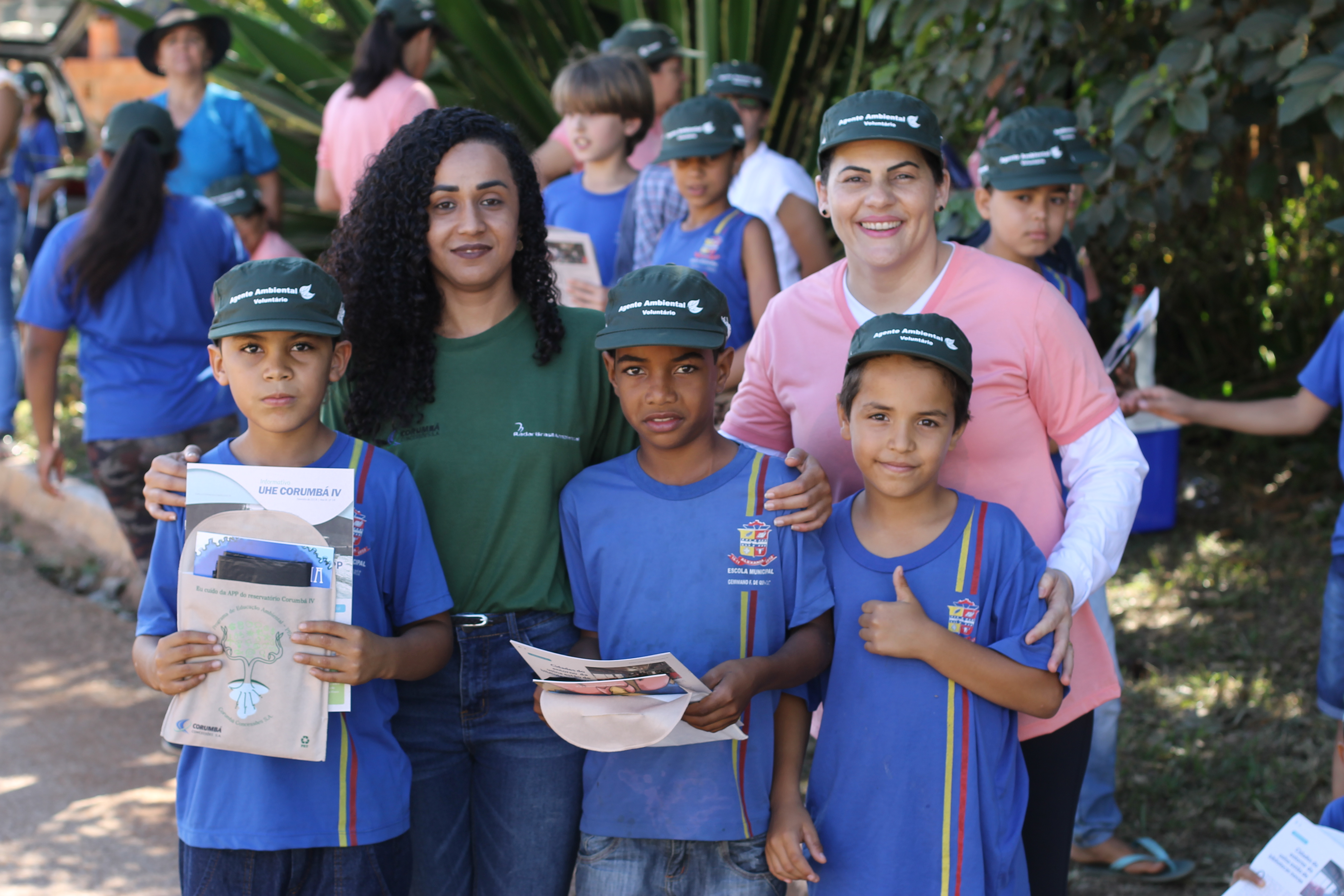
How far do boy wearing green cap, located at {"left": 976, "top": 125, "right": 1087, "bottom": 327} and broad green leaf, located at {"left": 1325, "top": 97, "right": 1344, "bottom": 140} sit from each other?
2.16ft

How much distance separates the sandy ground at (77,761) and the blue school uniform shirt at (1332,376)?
11.2 ft

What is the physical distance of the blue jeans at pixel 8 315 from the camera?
712 centimetres

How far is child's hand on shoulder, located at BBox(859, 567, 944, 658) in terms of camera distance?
2.11 metres

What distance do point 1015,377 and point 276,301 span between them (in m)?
1.34

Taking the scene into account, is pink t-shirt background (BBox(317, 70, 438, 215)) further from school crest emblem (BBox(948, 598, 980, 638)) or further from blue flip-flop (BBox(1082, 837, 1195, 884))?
blue flip-flop (BBox(1082, 837, 1195, 884))

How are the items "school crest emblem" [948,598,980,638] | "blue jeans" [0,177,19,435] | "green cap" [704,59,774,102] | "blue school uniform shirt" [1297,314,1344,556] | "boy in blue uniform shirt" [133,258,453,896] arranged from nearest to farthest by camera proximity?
"boy in blue uniform shirt" [133,258,453,896], "school crest emblem" [948,598,980,638], "blue school uniform shirt" [1297,314,1344,556], "green cap" [704,59,774,102], "blue jeans" [0,177,19,435]

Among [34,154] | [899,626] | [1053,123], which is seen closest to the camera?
[899,626]

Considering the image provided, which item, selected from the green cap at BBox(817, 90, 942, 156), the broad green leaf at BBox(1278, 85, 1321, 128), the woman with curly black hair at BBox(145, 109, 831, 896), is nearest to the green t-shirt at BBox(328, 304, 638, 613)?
the woman with curly black hair at BBox(145, 109, 831, 896)

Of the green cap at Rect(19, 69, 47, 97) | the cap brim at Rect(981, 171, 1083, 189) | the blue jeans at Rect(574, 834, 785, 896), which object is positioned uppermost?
the green cap at Rect(19, 69, 47, 97)

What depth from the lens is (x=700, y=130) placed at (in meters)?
3.80

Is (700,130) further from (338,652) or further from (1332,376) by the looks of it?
(338,652)

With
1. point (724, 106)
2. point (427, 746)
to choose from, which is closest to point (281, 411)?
point (427, 746)

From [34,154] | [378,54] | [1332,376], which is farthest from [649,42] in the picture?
[34,154]

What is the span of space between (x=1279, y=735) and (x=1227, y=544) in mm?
2110
